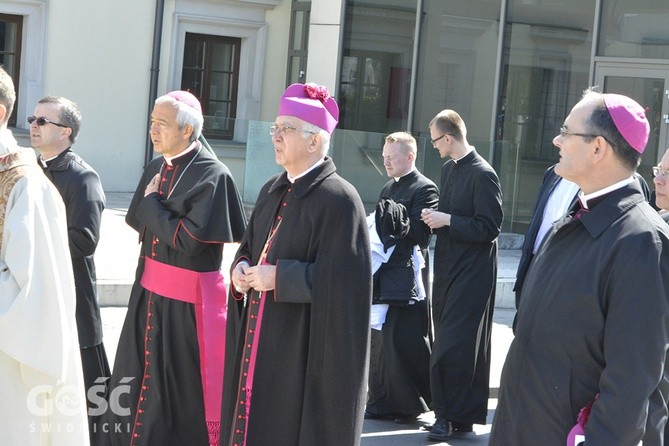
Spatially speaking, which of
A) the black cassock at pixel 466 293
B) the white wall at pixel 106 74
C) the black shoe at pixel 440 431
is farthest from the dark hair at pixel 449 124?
the white wall at pixel 106 74

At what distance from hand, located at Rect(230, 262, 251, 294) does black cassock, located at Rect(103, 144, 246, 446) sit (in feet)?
2.30

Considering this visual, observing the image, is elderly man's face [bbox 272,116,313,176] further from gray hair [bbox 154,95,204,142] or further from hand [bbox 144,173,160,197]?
hand [bbox 144,173,160,197]

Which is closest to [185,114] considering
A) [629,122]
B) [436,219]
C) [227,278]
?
[436,219]

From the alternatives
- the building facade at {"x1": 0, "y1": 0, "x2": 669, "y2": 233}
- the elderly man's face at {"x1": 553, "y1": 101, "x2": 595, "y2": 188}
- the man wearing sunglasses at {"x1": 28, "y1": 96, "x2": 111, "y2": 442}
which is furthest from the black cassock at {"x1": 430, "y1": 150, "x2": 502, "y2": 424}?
the building facade at {"x1": 0, "y1": 0, "x2": 669, "y2": 233}

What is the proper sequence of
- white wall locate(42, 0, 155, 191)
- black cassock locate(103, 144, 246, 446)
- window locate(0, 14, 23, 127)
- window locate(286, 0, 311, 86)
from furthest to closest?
1. window locate(286, 0, 311, 86)
2. white wall locate(42, 0, 155, 191)
3. window locate(0, 14, 23, 127)
4. black cassock locate(103, 144, 246, 446)

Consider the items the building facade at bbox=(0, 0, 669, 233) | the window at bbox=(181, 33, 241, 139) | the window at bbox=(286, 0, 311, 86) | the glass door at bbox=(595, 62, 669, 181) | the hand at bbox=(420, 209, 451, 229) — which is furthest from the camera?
the window at bbox=(286, 0, 311, 86)

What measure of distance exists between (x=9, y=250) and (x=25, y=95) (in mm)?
13725

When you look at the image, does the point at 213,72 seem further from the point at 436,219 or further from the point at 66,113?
the point at 66,113

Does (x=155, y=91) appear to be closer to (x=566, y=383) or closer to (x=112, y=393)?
(x=112, y=393)

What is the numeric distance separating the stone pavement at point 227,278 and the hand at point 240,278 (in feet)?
7.35

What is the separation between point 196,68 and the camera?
60.9 ft

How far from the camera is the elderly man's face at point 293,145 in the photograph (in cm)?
493

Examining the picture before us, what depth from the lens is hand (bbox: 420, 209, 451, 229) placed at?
7.00 metres

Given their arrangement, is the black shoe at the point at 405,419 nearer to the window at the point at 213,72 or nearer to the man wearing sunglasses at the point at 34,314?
the man wearing sunglasses at the point at 34,314
